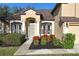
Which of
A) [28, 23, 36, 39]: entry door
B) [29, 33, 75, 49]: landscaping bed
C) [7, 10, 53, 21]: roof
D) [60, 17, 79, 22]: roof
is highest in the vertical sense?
[7, 10, 53, 21]: roof

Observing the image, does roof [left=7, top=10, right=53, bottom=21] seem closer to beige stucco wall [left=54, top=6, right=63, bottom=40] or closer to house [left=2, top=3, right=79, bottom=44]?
house [left=2, top=3, right=79, bottom=44]

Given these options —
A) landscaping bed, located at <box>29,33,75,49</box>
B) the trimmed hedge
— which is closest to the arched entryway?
landscaping bed, located at <box>29,33,75,49</box>

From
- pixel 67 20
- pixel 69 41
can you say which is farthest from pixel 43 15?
pixel 69 41

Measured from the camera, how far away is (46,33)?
26.2 metres

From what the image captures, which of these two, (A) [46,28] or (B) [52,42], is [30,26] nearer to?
(A) [46,28]

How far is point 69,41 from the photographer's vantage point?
22125 mm

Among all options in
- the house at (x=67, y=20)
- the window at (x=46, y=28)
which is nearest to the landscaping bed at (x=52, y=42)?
the window at (x=46, y=28)

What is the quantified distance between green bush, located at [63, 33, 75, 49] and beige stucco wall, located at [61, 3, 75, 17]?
4615mm

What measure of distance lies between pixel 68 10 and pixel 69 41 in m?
5.33

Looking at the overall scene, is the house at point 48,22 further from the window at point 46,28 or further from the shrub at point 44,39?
the shrub at point 44,39

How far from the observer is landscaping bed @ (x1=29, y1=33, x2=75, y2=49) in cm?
2156

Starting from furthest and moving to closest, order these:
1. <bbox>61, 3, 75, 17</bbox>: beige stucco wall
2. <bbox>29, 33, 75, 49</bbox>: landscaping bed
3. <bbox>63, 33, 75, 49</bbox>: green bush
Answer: <bbox>61, 3, 75, 17</bbox>: beige stucco wall, <bbox>63, 33, 75, 49</bbox>: green bush, <bbox>29, 33, 75, 49</bbox>: landscaping bed

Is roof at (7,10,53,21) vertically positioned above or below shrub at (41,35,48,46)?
above

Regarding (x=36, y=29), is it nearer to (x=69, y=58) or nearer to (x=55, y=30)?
(x=55, y=30)
